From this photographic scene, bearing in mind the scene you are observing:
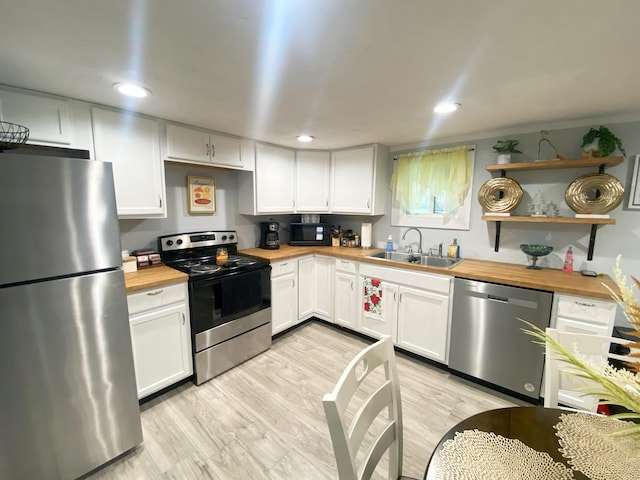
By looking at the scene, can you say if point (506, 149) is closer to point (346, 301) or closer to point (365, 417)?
point (346, 301)

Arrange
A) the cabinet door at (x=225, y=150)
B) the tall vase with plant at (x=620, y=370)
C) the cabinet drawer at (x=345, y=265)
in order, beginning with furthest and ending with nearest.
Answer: the cabinet drawer at (x=345, y=265) → the cabinet door at (x=225, y=150) → the tall vase with plant at (x=620, y=370)

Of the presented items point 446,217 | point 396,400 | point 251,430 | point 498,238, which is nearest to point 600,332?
point 498,238

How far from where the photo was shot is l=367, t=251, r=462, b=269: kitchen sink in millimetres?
2773

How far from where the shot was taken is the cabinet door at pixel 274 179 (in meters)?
3.00

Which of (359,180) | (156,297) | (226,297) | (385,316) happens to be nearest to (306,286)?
(385,316)

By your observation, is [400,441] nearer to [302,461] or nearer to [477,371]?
[302,461]

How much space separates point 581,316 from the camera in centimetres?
185

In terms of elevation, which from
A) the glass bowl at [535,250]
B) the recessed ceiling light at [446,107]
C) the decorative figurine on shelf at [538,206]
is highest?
the recessed ceiling light at [446,107]

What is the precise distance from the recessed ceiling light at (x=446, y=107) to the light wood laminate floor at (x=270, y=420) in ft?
7.23

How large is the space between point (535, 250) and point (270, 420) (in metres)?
2.50

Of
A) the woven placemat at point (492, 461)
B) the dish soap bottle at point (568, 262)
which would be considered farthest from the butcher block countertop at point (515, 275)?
the woven placemat at point (492, 461)

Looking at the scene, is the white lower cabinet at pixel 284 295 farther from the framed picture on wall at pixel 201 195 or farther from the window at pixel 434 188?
the window at pixel 434 188

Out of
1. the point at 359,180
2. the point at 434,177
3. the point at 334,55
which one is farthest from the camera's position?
the point at 359,180

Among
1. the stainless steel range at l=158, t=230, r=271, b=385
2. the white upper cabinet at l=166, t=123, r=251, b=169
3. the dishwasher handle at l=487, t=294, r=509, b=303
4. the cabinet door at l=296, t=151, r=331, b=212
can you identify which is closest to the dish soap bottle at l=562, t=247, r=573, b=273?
the dishwasher handle at l=487, t=294, r=509, b=303
